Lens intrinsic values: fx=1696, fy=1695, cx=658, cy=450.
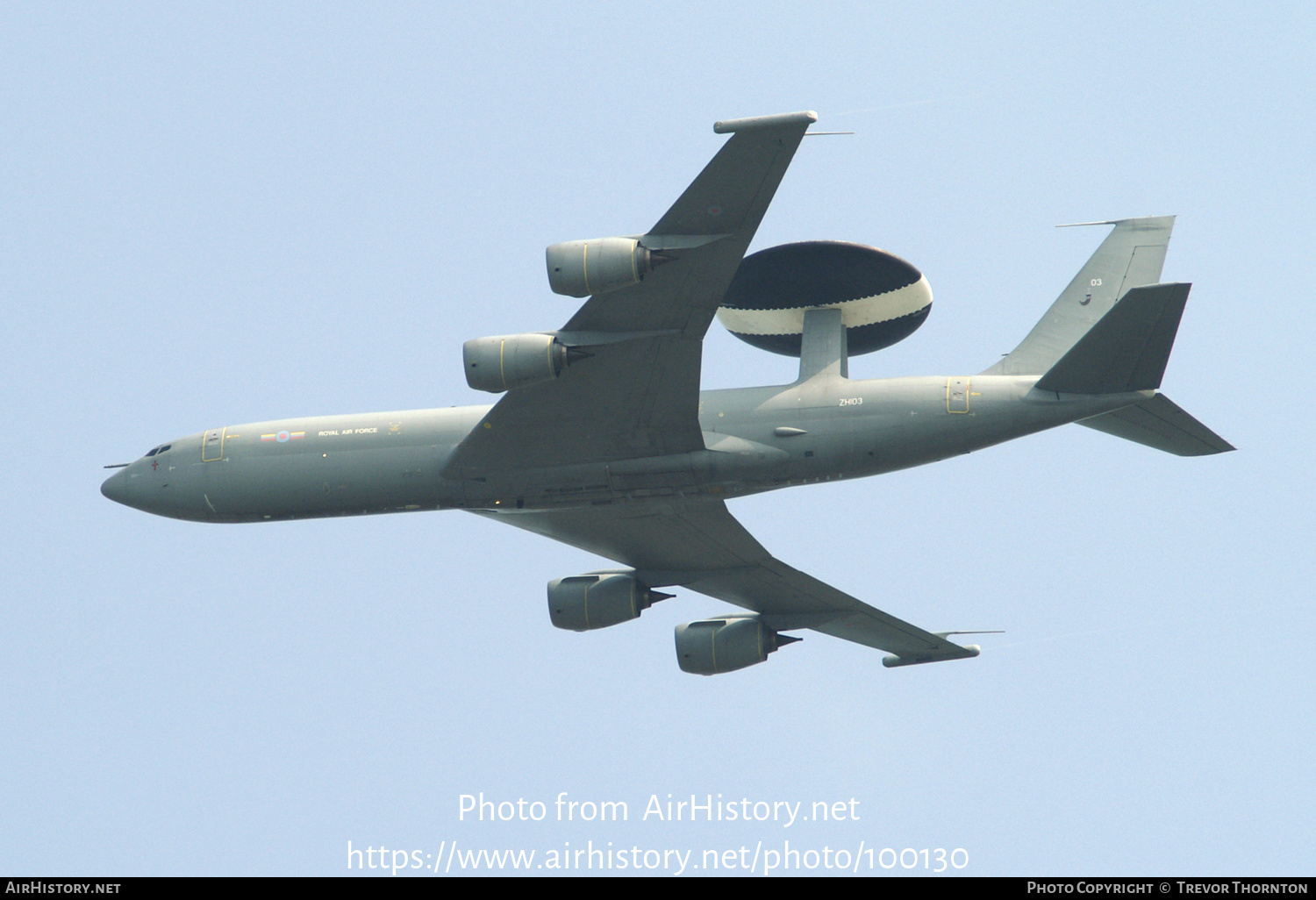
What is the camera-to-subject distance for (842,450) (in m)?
30.7

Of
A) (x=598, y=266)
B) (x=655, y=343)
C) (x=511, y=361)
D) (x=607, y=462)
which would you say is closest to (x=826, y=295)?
(x=655, y=343)

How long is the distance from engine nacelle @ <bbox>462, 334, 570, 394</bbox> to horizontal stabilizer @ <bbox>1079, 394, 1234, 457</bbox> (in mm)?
9621

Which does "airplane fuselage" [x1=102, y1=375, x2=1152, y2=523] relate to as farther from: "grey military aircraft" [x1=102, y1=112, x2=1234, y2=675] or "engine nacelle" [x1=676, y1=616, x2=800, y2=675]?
"engine nacelle" [x1=676, y1=616, x2=800, y2=675]

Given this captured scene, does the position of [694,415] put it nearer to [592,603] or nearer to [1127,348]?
[592,603]

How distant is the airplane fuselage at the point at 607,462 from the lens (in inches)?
1197

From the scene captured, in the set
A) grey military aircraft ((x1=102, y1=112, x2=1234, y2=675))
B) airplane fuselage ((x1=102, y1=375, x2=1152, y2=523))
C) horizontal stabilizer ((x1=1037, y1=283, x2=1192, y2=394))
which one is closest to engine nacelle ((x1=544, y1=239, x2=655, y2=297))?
grey military aircraft ((x1=102, y1=112, x2=1234, y2=675))

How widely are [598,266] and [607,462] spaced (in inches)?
203

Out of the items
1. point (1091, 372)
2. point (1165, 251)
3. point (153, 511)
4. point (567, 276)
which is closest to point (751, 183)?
point (567, 276)

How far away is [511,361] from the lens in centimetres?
2922

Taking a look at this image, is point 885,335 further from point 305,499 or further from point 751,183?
point 305,499

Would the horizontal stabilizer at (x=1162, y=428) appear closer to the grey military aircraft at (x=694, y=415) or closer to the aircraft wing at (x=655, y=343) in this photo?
the grey military aircraft at (x=694, y=415)

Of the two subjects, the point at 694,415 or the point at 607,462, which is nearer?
the point at 694,415

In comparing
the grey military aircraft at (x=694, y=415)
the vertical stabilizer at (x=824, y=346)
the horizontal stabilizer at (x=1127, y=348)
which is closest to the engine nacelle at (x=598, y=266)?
the grey military aircraft at (x=694, y=415)

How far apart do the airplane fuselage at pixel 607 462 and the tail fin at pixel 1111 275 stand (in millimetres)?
3042
